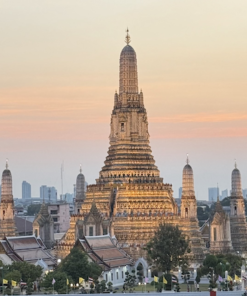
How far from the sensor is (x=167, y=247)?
96.2 metres

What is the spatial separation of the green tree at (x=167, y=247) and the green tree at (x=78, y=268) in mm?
8656

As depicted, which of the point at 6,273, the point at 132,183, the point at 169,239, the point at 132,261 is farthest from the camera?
the point at 132,183

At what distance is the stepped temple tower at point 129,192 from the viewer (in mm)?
109562

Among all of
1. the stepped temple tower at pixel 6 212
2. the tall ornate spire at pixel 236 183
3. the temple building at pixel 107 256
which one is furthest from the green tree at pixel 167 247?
the tall ornate spire at pixel 236 183

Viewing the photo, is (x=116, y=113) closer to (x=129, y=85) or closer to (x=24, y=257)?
(x=129, y=85)

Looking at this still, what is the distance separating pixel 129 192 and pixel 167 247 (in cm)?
1613

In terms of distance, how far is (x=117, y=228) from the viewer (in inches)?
4341

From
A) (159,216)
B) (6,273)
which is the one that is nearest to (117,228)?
(159,216)

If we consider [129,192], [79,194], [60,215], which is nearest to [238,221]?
[79,194]

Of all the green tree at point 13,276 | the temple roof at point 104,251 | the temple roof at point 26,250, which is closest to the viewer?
the green tree at point 13,276

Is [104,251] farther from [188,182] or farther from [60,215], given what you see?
[60,215]

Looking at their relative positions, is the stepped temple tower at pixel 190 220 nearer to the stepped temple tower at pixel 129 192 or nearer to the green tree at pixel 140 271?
the stepped temple tower at pixel 129 192

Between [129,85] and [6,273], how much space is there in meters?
34.2

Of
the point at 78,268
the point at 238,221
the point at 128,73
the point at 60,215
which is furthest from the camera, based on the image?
the point at 60,215
